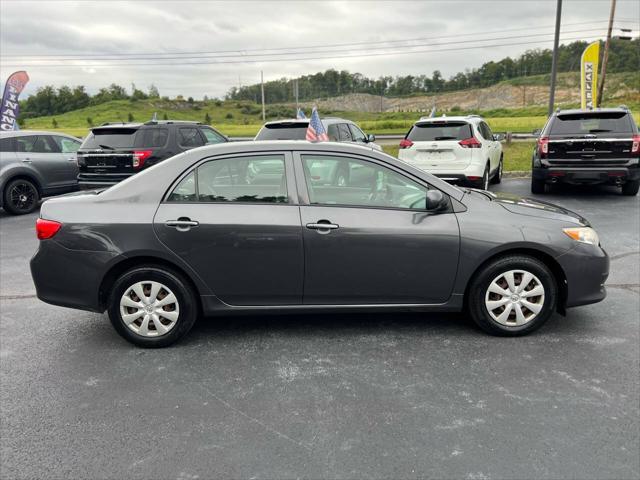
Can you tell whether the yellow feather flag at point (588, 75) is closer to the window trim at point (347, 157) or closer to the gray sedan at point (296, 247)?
the gray sedan at point (296, 247)

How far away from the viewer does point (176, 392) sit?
3.53 meters

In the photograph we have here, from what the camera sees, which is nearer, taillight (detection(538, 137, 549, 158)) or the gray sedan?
the gray sedan

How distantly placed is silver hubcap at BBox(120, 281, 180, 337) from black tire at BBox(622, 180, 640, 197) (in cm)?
977

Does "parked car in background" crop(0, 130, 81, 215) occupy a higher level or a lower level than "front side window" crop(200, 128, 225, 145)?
lower

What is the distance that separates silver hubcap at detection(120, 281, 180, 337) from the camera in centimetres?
417

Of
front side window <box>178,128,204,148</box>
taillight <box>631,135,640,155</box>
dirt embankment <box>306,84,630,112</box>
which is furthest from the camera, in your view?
dirt embankment <box>306,84,630,112</box>

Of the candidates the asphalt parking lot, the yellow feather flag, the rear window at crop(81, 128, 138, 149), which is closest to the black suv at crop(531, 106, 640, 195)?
the asphalt parking lot

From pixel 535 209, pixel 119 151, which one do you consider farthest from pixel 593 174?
pixel 119 151

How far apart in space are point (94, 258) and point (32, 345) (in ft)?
3.26

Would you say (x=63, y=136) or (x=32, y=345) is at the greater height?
(x=63, y=136)

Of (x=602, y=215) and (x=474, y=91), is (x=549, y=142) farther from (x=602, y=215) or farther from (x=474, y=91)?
(x=474, y=91)

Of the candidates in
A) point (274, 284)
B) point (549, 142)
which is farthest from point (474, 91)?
point (274, 284)

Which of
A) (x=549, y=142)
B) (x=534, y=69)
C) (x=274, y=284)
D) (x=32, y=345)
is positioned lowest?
(x=32, y=345)

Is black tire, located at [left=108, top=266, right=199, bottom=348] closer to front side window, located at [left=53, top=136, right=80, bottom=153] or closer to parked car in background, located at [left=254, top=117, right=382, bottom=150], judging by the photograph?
parked car in background, located at [left=254, top=117, right=382, bottom=150]
